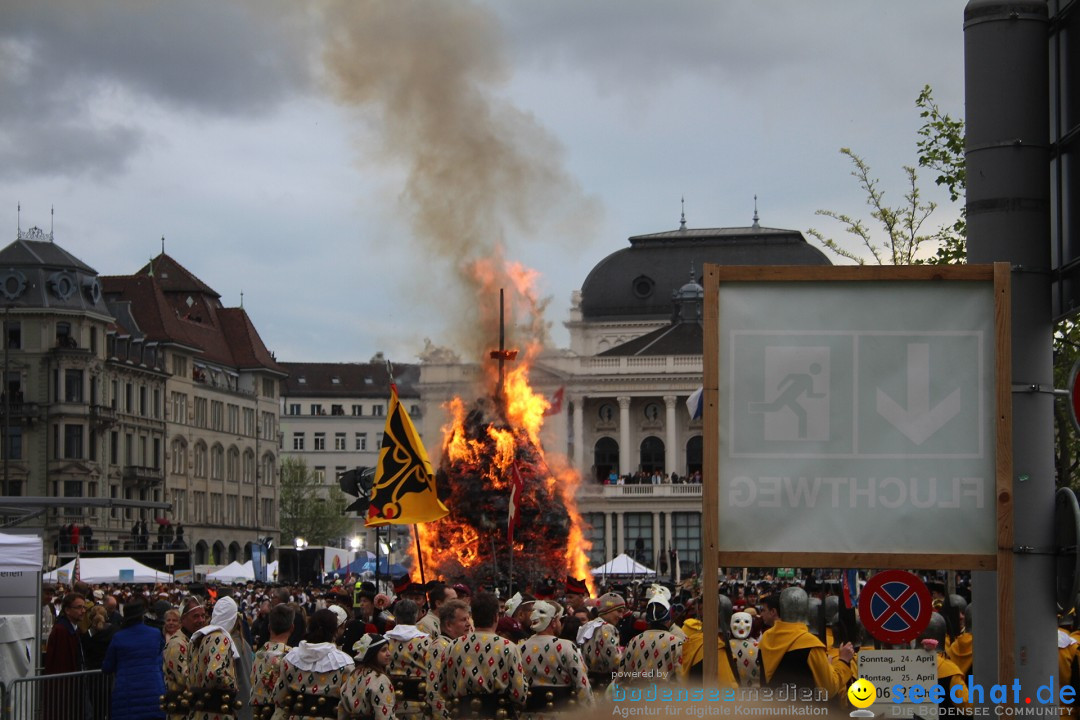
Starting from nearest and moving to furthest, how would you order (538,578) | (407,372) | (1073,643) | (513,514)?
(1073,643) → (513,514) → (538,578) → (407,372)

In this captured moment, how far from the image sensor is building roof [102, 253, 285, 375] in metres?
109

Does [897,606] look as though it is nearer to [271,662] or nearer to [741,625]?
[741,625]

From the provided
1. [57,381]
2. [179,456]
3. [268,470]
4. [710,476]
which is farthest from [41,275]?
[710,476]

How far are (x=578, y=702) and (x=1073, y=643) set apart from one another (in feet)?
10.6

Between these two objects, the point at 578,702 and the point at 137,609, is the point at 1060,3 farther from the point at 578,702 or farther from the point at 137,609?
the point at 137,609

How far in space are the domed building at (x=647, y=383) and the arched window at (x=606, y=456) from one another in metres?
0.07

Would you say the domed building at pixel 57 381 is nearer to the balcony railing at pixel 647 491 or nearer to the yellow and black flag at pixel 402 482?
the balcony railing at pixel 647 491

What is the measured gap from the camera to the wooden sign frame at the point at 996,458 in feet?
21.7

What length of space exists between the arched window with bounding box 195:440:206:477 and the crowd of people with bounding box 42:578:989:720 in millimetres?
100854

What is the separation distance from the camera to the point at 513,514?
31219 millimetres

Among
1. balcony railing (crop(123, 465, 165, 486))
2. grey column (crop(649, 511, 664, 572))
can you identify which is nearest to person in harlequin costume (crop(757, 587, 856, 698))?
balcony railing (crop(123, 465, 165, 486))

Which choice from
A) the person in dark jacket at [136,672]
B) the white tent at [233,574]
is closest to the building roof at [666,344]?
the white tent at [233,574]

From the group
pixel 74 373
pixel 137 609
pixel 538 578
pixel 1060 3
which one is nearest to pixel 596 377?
pixel 74 373

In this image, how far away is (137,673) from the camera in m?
14.5
